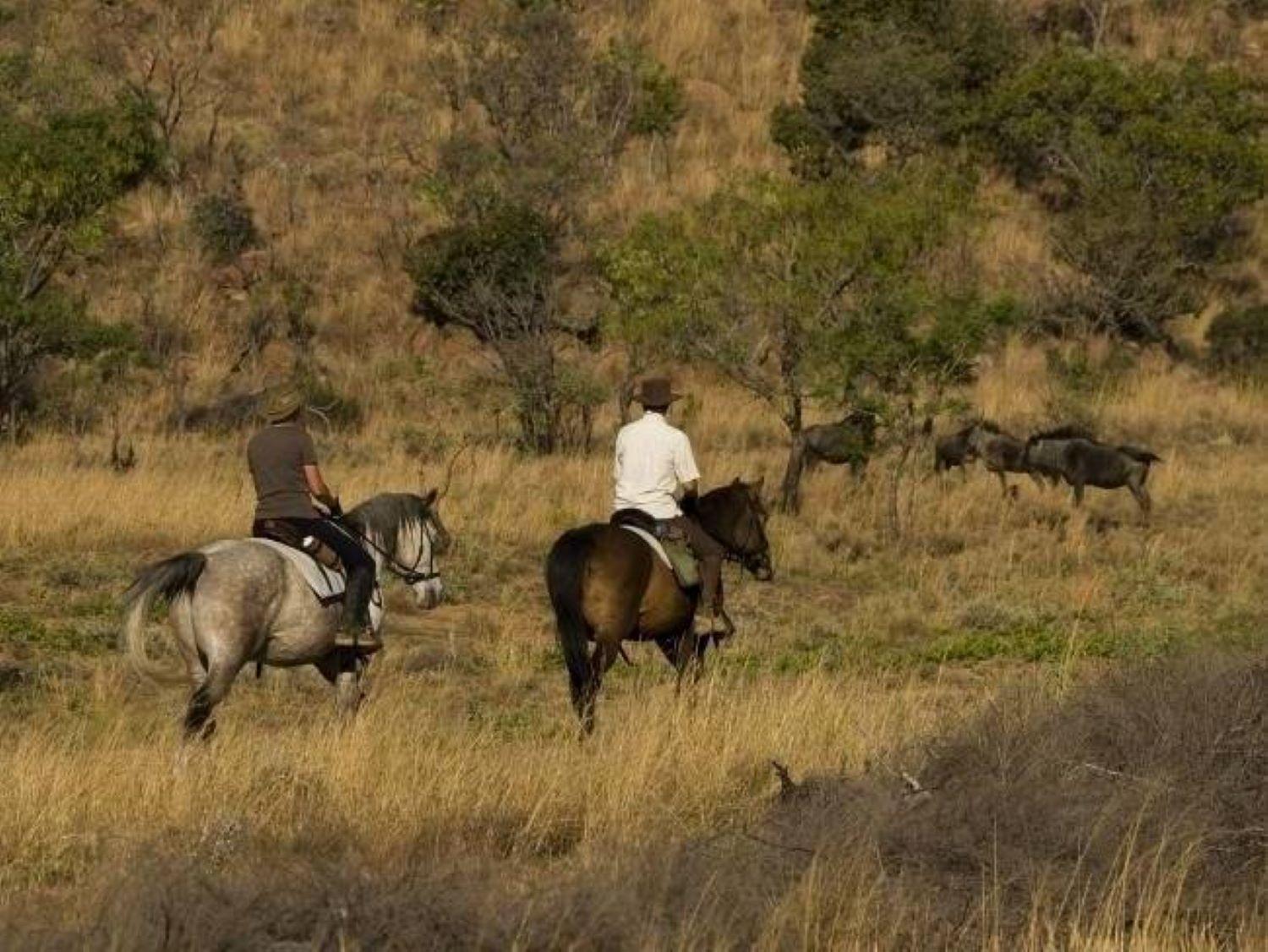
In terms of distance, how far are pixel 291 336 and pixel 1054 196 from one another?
16.1m

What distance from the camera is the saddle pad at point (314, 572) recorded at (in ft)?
37.6

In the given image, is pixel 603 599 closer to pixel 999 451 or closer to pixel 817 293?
pixel 817 293

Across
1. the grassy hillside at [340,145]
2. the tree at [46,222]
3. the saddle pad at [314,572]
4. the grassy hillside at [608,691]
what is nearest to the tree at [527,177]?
the grassy hillside at [340,145]

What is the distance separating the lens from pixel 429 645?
54.0 ft

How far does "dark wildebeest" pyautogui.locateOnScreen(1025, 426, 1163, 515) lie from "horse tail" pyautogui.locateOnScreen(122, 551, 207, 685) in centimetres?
1467

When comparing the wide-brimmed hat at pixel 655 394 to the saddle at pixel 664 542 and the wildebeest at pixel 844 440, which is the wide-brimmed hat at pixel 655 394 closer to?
Result: the saddle at pixel 664 542

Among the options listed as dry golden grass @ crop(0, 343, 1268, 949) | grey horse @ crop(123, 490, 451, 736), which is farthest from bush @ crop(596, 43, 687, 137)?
grey horse @ crop(123, 490, 451, 736)

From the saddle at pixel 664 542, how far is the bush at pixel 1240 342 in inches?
960

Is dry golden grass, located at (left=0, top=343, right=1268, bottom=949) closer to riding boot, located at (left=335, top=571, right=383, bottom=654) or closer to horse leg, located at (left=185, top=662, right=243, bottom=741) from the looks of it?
horse leg, located at (left=185, top=662, right=243, bottom=741)

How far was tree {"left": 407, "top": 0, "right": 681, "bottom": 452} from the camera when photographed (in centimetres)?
3069

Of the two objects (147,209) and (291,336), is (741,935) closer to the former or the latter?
(291,336)

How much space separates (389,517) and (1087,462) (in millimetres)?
12943

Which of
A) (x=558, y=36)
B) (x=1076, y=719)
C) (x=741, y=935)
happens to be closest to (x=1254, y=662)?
(x=1076, y=719)

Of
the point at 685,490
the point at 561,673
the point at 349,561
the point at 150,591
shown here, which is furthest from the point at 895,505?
the point at 150,591
